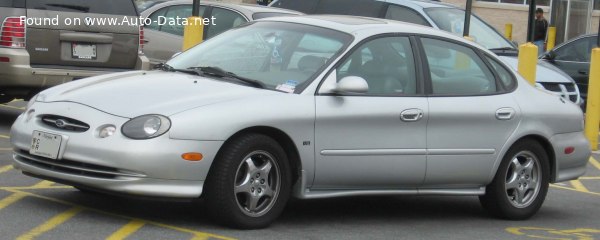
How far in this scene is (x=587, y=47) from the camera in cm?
1958

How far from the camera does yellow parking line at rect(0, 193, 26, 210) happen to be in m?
7.93

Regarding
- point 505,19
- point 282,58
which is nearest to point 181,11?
point 282,58

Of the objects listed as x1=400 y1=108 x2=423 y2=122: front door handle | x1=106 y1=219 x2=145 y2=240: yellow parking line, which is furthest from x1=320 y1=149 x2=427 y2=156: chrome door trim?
x1=106 y1=219 x2=145 y2=240: yellow parking line

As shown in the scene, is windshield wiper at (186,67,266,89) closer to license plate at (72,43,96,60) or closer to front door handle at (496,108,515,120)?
front door handle at (496,108,515,120)

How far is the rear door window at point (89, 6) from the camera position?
40.3ft

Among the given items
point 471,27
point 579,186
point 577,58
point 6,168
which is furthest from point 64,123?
point 577,58

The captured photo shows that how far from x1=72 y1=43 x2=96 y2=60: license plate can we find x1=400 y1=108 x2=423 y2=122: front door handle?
517 centimetres

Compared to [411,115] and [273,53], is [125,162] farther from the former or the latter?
[411,115]

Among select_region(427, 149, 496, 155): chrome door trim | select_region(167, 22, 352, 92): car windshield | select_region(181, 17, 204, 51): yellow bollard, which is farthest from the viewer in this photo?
select_region(181, 17, 204, 51): yellow bollard

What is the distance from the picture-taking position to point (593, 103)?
1484 cm

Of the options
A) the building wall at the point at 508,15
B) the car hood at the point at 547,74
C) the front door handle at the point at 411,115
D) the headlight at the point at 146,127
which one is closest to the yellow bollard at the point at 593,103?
the car hood at the point at 547,74

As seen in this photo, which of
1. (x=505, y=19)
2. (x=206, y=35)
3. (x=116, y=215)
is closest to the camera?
(x=116, y=215)

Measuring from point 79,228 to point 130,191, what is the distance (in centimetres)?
→ 38

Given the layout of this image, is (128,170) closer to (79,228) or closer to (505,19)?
(79,228)
